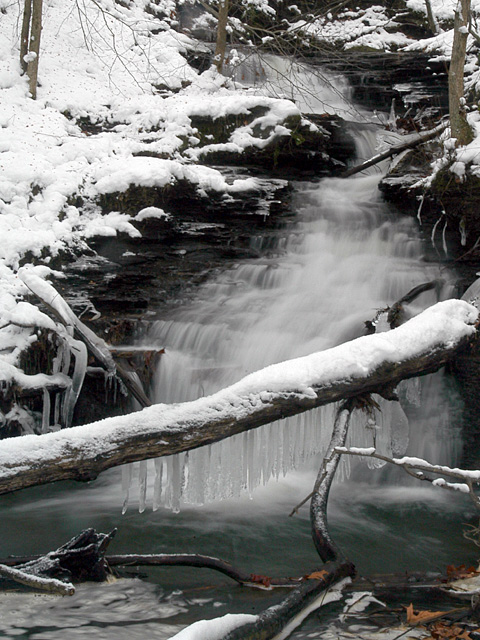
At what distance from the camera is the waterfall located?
14.9ft

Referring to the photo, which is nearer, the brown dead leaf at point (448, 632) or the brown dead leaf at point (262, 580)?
the brown dead leaf at point (448, 632)

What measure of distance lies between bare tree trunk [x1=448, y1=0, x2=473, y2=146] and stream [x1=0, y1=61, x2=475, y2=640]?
1152 millimetres

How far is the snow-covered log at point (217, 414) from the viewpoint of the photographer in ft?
8.22

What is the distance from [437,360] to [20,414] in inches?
142

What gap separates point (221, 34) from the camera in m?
10.5

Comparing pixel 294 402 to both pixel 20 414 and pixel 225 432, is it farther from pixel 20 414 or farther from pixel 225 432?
pixel 20 414

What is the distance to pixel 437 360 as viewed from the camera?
11.7 feet

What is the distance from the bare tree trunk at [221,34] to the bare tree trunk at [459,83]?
5.03 meters

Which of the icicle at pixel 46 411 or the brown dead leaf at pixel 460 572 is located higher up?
the icicle at pixel 46 411

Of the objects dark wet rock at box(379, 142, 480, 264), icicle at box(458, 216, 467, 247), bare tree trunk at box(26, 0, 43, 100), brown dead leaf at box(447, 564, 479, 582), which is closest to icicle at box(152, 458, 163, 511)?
brown dead leaf at box(447, 564, 479, 582)

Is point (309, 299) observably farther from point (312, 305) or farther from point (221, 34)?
point (221, 34)

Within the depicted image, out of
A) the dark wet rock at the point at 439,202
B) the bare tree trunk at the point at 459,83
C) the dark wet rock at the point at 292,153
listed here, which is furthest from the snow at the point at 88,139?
the bare tree trunk at the point at 459,83

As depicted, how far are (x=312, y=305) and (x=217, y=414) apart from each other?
3.59 meters

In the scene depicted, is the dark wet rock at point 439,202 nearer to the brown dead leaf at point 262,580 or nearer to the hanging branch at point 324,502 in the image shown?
the hanging branch at point 324,502
